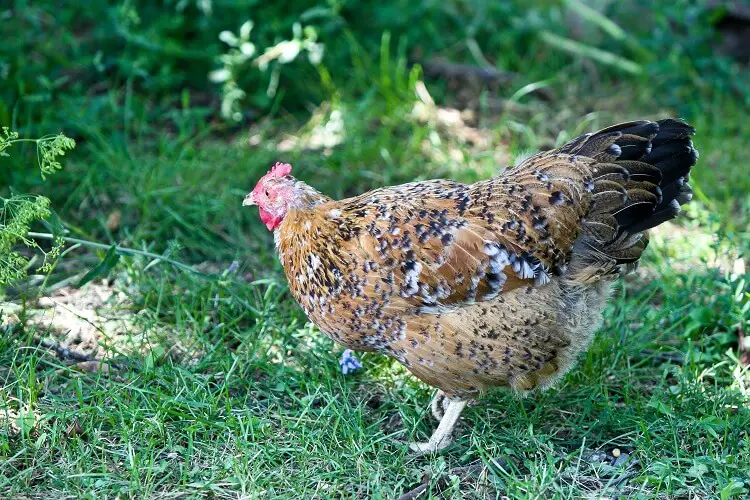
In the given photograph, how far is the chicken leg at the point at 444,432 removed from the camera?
365 cm

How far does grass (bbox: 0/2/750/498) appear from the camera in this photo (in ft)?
11.4

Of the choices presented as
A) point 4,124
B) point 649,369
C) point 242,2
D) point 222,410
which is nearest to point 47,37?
point 4,124

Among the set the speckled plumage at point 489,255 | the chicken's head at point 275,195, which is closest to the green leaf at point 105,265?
the chicken's head at point 275,195

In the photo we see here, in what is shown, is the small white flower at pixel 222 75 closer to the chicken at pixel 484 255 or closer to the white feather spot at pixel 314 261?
the chicken at pixel 484 255

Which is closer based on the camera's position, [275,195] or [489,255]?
[489,255]

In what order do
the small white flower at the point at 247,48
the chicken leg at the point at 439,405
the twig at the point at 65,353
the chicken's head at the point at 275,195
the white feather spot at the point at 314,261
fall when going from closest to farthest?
the white feather spot at the point at 314,261 → the chicken's head at the point at 275,195 → the chicken leg at the point at 439,405 → the twig at the point at 65,353 → the small white flower at the point at 247,48

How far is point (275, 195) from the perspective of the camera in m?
3.72

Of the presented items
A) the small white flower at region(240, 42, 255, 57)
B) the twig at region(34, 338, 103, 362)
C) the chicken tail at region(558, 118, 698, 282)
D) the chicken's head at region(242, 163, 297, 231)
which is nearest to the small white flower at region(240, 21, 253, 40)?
the small white flower at region(240, 42, 255, 57)

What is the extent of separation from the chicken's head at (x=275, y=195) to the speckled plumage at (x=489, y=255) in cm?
2

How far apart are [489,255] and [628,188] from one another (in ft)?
2.43

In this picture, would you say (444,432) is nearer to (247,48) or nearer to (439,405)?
(439,405)

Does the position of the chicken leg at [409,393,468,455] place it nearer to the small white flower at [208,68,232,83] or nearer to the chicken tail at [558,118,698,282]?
the chicken tail at [558,118,698,282]

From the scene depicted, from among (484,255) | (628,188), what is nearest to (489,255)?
(484,255)

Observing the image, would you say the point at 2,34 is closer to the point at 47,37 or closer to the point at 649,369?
the point at 47,37
